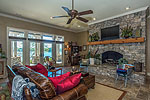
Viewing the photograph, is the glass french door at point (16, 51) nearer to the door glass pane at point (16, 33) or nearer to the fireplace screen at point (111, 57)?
the door glass pane at point (16, 33)

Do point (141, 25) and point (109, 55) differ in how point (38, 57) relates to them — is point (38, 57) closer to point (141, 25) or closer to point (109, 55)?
point (109, 55)

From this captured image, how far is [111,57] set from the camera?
15.5 ft

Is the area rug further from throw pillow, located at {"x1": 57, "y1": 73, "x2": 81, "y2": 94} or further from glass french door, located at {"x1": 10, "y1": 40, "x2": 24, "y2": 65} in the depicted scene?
glass french door, located at {"x1": 10, "y1": 40, "x2": 24, "y2": 65}

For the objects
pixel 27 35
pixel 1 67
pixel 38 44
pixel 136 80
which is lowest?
pixel 136 80

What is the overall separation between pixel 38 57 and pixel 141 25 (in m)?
6.10

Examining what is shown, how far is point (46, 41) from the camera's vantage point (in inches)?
227

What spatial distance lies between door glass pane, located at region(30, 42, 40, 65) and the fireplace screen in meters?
4.43

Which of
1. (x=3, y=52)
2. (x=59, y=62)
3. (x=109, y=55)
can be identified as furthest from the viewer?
(x=59, y=62)

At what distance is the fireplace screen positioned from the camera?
14.7 ft

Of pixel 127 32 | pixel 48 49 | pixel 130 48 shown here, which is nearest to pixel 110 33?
pixel 127 32

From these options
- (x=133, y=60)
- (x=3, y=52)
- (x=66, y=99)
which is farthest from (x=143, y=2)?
(x=3, y=52)

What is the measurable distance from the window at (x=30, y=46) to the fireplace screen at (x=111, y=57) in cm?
362

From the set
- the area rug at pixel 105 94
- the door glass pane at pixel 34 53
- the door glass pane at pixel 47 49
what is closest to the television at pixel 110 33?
the area rug at pixel 105 94

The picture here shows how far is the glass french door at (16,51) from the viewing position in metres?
4.38
